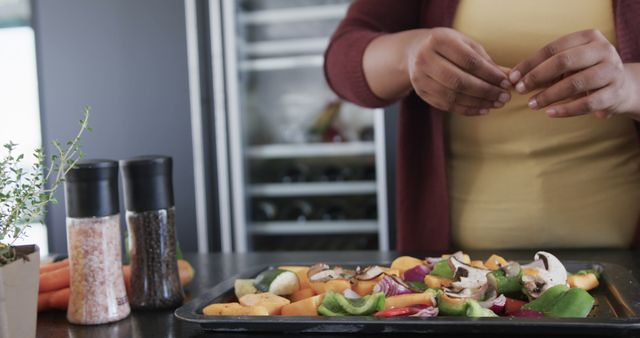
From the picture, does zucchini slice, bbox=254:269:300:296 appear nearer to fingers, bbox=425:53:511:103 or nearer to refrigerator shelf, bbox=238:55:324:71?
fingers, bbox=425:53:511:103

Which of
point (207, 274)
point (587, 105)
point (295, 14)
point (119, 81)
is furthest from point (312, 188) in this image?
point (587, 105)

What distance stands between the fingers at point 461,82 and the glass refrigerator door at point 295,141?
1695 mm

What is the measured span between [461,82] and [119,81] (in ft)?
7.38

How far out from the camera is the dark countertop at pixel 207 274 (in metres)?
0.79

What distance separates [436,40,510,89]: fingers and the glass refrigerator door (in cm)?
171

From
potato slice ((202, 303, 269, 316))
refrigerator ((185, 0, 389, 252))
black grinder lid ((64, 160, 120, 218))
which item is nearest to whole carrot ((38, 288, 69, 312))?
black grinder lid ((64, 160, 120, 218))

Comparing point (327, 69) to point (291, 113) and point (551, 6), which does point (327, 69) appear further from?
point (291, 113)

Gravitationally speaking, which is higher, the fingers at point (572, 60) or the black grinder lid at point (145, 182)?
the fingers at point (572, 60)

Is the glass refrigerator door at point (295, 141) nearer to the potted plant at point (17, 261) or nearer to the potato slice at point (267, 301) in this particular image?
the potato slice at point (267, 301)

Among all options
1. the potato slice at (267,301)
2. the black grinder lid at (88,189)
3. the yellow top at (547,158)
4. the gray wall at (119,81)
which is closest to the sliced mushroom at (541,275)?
the potato slice at (267,301)

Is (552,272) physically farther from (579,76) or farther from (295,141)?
(295,141)

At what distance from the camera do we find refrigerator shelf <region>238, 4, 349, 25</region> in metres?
2.75

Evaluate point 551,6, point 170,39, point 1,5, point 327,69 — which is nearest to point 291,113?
point 170,39

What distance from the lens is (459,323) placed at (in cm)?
67
